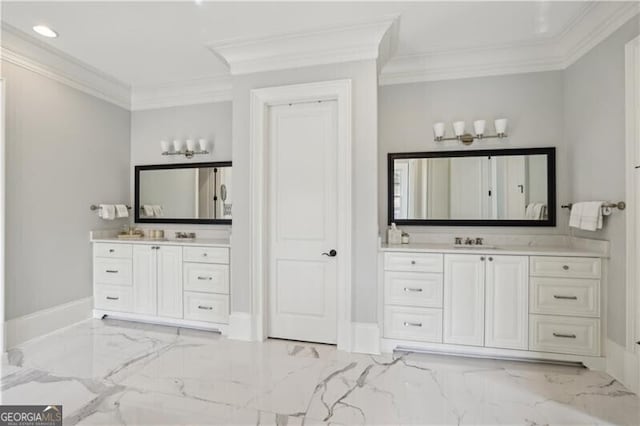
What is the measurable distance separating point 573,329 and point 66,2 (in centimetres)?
444

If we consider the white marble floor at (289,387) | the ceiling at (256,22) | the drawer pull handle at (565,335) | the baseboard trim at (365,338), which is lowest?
the white marble floor at (289,387)

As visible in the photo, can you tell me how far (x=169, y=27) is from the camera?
268 centimetres

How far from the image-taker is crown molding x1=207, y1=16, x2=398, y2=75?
2590mm

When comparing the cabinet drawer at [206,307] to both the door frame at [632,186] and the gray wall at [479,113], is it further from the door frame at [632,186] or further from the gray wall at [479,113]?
the door frame at [632,186]

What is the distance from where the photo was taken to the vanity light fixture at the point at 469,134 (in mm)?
2926

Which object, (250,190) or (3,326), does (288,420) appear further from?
(3,326)

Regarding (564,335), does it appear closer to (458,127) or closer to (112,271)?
(458,127)

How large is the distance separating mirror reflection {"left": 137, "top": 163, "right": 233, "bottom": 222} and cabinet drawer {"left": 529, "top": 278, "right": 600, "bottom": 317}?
296 cm

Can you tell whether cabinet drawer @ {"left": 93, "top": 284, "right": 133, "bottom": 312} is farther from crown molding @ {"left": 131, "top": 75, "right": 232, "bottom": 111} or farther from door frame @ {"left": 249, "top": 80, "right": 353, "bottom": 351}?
crown molding @ {"left": 131, "top": 75, "right": 232, "bottom": 111}

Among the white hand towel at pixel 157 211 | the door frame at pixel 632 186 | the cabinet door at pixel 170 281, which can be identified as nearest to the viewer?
the door frame at pixel 632 186

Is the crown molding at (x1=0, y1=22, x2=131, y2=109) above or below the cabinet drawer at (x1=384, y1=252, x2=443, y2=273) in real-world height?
above

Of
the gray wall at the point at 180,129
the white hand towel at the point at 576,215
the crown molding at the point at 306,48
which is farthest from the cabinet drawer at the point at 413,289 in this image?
the gray wall at the point at 180,129

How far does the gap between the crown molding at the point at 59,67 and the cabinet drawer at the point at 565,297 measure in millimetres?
4605

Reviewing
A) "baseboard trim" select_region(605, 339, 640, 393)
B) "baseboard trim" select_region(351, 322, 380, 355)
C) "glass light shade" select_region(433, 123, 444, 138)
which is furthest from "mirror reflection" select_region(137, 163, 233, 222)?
"baseboard trim" select_region(605, 339, 640, 393)
